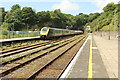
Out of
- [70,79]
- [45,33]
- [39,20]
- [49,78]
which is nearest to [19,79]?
[49,78]

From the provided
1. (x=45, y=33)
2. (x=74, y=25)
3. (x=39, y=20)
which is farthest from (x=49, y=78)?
(x=74, y=25)

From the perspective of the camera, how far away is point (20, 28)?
71062mm

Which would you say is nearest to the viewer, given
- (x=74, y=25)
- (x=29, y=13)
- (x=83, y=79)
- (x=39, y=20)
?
(x=83, y=79)

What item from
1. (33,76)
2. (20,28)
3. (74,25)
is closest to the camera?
(33,76)

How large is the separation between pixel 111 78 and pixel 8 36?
30453 mm

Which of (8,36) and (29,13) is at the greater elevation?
(29,13)

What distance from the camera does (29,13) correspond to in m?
77.9

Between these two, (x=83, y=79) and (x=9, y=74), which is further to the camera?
(x=9, y=74)

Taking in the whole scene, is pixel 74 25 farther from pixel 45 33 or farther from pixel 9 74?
pixel 9 74

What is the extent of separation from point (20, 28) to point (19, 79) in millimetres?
66048

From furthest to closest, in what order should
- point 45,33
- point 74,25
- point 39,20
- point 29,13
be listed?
point 74,25
point 39,20
point 29,13
point 45,33

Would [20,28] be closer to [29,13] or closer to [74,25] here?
[29,13]

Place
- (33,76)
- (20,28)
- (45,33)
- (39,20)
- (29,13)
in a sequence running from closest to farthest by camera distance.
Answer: (33,76) → (45,33) → (20,28) → (29,13) → (39,20)

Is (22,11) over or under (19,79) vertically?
over
